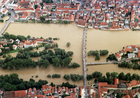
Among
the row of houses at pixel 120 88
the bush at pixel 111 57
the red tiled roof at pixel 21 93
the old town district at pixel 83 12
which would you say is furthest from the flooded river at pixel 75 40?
the red tiled roof at pixel 21 93

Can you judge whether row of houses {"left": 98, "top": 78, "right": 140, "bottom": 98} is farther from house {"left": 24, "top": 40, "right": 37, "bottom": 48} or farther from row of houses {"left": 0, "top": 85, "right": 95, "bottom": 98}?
house {"left": 24, "top": 40, "right": 37, "bottom": 48}

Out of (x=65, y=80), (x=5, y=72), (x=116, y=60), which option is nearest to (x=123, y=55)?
(x=116, y=60)

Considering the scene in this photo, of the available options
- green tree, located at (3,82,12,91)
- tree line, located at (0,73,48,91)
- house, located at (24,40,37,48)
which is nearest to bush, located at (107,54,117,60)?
tree line, located at (0,73,48,91)

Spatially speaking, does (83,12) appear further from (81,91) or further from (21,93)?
(21,93)

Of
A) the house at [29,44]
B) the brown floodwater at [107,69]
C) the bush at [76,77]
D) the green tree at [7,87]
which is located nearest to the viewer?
the green tree at [7,87]

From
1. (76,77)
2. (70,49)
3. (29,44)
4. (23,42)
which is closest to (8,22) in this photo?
(23,42)

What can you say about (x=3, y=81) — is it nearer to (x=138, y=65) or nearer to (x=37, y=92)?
(x=37, y=92)

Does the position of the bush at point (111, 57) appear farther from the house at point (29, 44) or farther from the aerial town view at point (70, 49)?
the house at point (29, 44)

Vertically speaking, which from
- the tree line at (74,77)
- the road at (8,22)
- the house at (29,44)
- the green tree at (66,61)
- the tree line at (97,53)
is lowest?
the tree line at (74,77)
